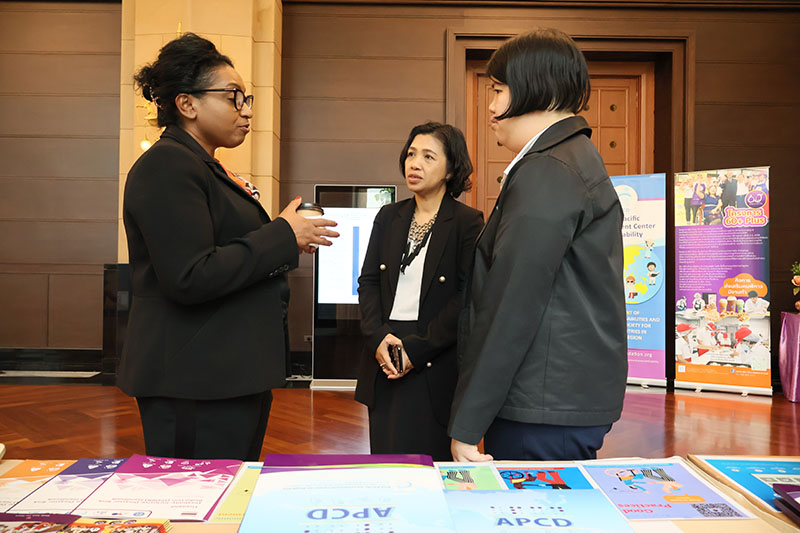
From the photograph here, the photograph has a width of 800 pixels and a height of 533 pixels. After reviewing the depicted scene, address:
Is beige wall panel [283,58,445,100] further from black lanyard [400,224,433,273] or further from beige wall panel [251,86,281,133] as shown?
black lanyard [400,224,433,273]

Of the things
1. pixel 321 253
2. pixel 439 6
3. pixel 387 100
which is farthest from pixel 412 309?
pixel 439 6

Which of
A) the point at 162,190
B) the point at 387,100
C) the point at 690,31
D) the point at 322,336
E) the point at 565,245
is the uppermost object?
the point at 690,31

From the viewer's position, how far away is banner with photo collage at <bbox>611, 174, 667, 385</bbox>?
4.84m

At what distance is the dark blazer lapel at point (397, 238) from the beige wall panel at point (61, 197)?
4.64m

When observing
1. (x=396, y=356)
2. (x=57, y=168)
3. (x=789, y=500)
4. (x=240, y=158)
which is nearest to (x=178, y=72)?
(x=396, y=356)

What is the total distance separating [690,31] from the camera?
545 centimetres

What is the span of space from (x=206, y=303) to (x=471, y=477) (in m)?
0.72

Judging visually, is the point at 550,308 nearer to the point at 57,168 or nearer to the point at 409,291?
the point at 409,291

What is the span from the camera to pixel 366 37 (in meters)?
5.50

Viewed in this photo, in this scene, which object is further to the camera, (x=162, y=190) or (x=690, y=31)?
(x=690, y=31)

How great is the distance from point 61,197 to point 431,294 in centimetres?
528

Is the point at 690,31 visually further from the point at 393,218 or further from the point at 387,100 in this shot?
the point at 393,218

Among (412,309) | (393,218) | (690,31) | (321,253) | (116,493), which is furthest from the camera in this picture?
(690,31)

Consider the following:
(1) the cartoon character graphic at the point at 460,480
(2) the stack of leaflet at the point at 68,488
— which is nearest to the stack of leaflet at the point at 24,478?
(2) the stack of leaflet at the point at 68,488
